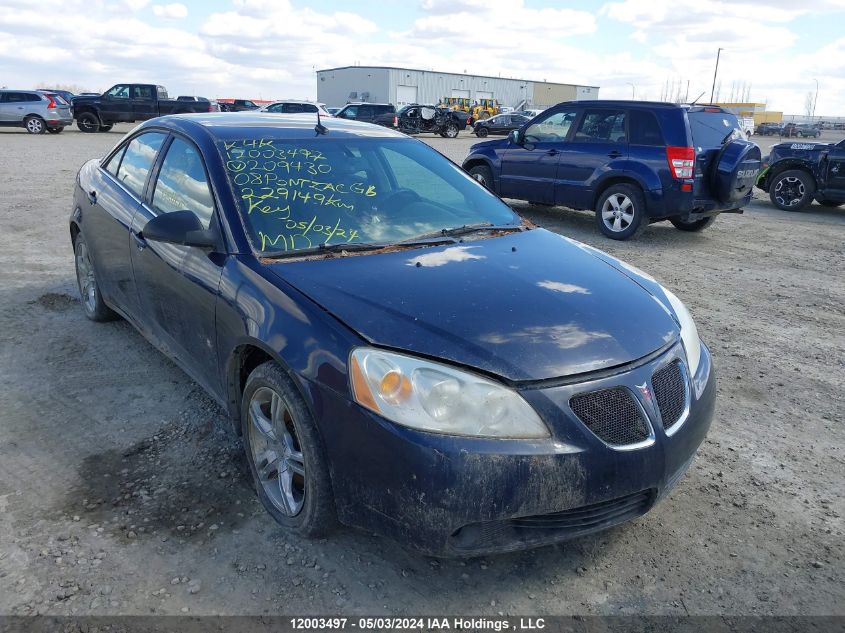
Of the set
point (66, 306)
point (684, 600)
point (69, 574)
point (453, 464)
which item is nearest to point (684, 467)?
point (684, 600)

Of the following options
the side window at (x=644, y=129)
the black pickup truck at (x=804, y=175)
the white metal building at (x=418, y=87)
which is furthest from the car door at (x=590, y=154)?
the white metal building at (x=418, y=87)

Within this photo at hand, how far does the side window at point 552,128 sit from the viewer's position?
9531mm

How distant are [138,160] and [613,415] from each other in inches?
134

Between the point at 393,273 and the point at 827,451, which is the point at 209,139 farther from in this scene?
the point at 827,451

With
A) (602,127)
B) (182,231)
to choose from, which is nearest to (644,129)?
(602,127)

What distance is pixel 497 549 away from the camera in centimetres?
233

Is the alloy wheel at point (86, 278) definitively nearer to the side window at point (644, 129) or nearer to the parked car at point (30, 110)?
the side window at point (644, 129)

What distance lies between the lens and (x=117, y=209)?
4.25 m

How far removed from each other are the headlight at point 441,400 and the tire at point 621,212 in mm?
7162

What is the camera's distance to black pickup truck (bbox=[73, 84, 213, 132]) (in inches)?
1081

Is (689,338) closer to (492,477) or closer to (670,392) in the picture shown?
(670,392)

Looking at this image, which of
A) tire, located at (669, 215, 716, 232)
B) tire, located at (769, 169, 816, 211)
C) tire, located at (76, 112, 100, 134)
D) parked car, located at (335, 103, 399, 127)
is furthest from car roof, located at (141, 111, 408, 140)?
parked car, located at (335, 103, 399, 127)

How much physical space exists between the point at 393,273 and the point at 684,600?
1672mm

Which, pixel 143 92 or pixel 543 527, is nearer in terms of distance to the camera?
pixel 543 527
